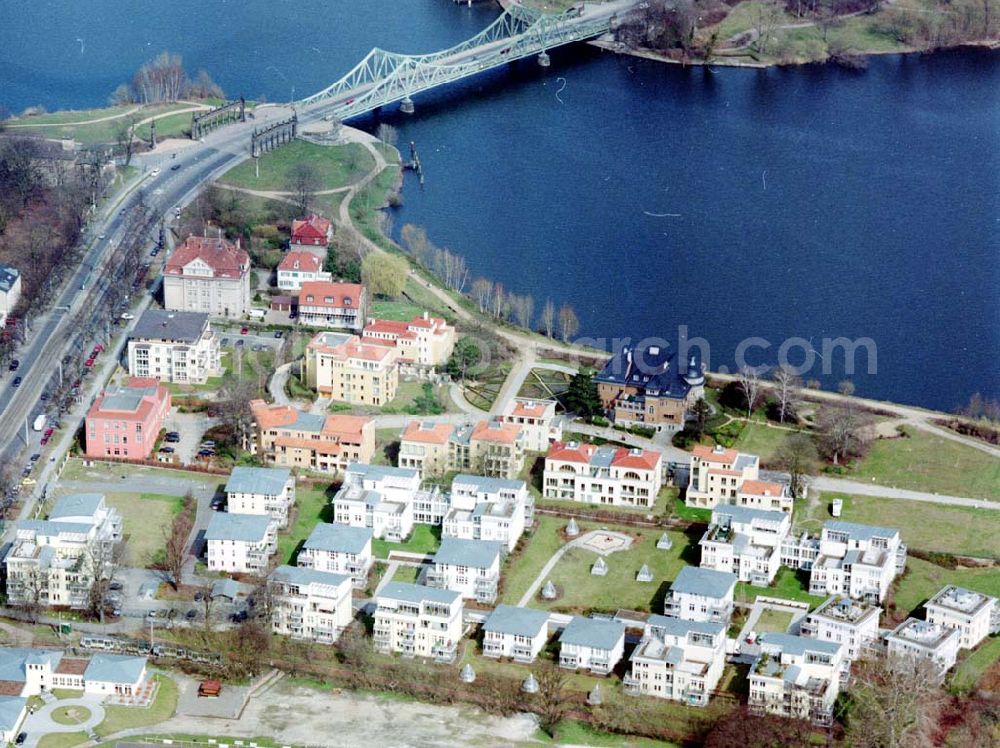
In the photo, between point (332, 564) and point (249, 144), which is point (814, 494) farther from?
point (249, 144)

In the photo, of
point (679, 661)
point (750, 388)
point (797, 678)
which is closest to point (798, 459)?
point (750, 388)

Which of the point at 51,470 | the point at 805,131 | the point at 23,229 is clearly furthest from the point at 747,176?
the point at 51,470

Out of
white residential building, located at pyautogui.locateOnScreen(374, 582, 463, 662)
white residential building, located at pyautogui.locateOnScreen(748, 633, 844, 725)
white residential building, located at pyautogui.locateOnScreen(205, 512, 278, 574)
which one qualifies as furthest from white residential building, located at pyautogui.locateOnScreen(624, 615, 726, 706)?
white residential building, located at pyautogui.locateOnScreen(205, 512, 278, 574)

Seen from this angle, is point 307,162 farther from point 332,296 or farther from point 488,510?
point 488,510

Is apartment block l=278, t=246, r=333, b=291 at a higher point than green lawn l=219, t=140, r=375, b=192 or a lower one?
lower

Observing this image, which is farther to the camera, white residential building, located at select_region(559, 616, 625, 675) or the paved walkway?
white residential building, located at select_region(559, 616, 625, 675)

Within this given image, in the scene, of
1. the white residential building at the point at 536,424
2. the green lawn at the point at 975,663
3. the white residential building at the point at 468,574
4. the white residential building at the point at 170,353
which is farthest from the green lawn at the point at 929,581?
the white residential building at the point at 170,353

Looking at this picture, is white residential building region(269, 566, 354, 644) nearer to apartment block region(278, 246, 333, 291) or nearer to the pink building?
the pink building
